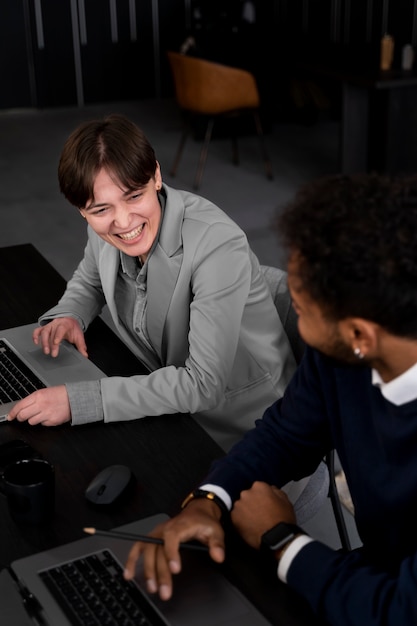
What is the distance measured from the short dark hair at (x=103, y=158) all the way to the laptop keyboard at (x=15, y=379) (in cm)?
37

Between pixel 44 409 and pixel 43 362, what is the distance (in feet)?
0.82

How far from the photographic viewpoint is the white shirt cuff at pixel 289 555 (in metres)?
1.29

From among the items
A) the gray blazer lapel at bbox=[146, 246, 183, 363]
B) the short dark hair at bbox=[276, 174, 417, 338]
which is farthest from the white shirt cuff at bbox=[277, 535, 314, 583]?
the gray blazer lapel at bbox=[146, 246, 183, 363]

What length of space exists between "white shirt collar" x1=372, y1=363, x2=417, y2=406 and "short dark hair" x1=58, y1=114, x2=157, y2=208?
78 centimetres

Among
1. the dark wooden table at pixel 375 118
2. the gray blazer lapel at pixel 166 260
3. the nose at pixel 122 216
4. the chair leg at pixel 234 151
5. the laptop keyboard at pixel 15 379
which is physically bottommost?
the chair leg at pixel 234 151

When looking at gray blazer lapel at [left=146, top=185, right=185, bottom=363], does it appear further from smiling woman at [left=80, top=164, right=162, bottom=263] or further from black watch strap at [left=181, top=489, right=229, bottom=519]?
black watch strap at [left=181, top=489, right=229, bottom=519]

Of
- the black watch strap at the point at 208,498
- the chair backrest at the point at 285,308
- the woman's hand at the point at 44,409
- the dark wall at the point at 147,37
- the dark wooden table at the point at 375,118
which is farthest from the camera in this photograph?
the dark wall at the point at 147,37

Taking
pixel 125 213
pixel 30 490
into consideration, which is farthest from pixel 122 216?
pixel 30 490

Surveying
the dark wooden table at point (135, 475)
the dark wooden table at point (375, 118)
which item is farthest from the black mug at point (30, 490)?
the dark wooden table at point (375, 118)

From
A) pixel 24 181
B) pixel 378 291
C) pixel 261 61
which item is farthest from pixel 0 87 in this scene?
pixel 378 291

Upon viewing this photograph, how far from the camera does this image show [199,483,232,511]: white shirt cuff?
1443 millimetres

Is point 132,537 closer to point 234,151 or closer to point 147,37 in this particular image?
point 234,151

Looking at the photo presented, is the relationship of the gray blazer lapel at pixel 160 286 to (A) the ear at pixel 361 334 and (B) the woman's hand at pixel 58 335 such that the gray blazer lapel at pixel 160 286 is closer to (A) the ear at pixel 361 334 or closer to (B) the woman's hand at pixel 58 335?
(B) the woman's hand at pixel 58 335

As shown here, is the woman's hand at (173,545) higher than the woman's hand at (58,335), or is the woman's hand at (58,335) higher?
the woman's hand at (173,545)
